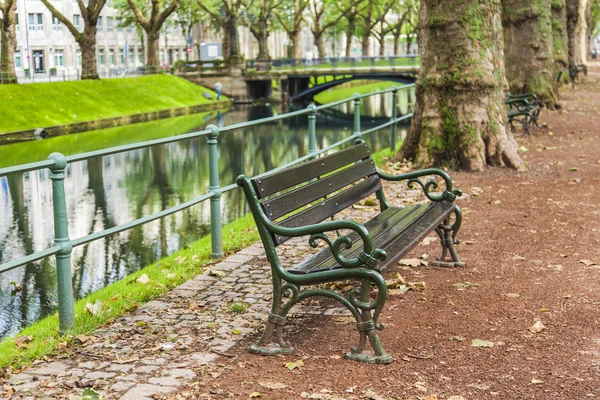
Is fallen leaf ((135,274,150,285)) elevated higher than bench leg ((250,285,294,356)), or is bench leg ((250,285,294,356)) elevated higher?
bench leg ((250,285,294,356))

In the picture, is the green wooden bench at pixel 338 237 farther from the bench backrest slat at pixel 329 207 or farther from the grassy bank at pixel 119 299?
the grassy bank at pixel 119 299

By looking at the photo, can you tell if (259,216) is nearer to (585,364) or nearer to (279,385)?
(279,385)

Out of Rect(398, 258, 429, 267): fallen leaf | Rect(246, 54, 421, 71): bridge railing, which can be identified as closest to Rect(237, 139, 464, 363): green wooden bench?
Rect(398, 258, 429, 267): fallen leaf

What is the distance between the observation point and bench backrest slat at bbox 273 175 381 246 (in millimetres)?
5750

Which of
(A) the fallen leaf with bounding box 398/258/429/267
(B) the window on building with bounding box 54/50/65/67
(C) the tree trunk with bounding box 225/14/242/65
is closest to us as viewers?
(A) the fallen leaf with bounding box 398/258/429/267

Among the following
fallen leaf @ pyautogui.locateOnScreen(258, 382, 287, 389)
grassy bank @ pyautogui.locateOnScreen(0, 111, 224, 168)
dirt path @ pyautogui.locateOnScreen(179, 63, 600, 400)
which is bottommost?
grassy bank @ pyautogui.locateOnScreen(0, 111, 224, 168)

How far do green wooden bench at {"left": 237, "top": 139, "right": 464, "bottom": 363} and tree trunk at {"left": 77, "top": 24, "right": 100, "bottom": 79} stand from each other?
134ft

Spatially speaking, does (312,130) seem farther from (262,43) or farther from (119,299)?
(262,43)

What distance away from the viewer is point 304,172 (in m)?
6.17

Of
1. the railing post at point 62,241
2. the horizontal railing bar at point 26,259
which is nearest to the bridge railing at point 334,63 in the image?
the railing post at point 62,241

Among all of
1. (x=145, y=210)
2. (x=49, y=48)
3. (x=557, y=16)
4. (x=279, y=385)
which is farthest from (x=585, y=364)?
(x=49, y=48)

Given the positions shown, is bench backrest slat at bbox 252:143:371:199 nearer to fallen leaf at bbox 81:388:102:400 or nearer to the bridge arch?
fallen leaf at bbox 81:388:102:400

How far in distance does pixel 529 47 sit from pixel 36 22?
4872 cm

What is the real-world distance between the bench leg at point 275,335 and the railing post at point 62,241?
1223 mm
